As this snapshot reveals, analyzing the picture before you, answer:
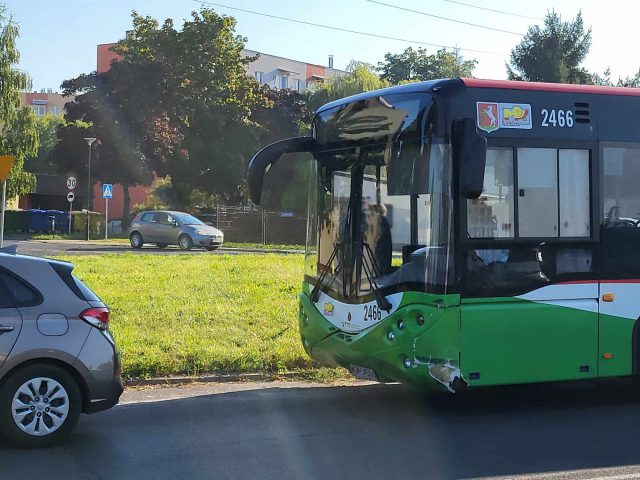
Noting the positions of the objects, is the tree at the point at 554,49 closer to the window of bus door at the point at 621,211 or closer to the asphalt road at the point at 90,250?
the asphalt road at the point at 90,250

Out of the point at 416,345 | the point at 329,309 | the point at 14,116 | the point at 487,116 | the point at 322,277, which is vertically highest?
the point at 14,116

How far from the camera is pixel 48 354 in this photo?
6012 millimetres

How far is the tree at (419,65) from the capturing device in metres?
80.8

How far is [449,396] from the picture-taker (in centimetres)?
819

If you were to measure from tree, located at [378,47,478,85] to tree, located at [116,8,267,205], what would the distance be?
30448mm

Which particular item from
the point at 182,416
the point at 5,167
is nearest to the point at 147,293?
the point at 5,167

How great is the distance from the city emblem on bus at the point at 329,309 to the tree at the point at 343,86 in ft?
160

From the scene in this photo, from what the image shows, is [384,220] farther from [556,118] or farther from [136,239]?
[136,239]

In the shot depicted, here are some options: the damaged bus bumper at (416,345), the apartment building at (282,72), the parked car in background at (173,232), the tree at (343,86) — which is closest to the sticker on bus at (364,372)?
the damaged bus bumper at (416,345)

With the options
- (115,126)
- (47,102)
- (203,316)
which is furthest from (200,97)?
(47,102)

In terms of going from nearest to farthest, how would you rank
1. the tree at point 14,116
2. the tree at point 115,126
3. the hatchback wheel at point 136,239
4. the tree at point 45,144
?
Result: 1. the hatchback wheel at point 136,239
2. the tree at point 14,116
3. the tree at point 115,126
4. the tree at point 45,144

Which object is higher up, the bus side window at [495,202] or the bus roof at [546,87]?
the bus roof at [546,87]

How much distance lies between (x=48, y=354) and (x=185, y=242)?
906 inches

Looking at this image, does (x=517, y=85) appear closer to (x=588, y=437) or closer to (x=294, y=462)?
(x=588, y=437)
